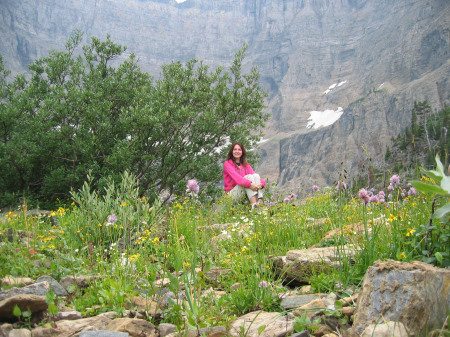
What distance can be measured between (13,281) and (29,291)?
53 centimetres

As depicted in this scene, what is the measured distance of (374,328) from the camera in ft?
6.03

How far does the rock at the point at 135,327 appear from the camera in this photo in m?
2.35

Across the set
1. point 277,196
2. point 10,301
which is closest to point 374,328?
point 10,301

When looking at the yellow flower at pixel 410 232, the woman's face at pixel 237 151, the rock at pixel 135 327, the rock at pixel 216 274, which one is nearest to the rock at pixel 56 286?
the rock at pixel 135 327

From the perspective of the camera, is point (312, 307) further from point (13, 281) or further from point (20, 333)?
point (13, 281)

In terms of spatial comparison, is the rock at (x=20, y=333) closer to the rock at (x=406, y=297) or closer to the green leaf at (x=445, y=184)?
the rock at (x=406, y=297)

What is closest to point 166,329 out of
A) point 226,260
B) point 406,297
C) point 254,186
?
point 226,260

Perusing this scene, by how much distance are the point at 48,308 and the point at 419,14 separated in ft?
723

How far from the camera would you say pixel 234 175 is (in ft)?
31.9

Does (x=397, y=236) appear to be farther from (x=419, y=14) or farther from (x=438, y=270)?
(x=419, y=14)

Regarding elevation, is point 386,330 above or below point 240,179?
below

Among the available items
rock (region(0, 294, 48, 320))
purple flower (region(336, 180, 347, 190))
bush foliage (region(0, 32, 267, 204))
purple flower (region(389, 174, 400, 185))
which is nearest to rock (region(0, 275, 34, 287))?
rock (region(0, 294, 48, 320))

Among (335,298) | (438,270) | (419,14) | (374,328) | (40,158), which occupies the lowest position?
(335,298)

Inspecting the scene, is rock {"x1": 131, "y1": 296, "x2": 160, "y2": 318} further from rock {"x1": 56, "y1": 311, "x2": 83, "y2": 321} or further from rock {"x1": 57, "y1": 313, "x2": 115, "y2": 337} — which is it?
rock {"x1": 56, "y1": 311, "x2": 83, "y2": 321}
